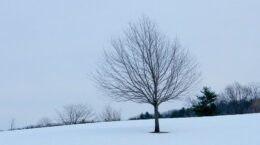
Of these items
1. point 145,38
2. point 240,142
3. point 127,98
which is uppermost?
point 145,38

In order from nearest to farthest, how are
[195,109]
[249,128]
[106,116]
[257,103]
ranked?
[249,128]
[195,109]
[257,103]
[106,116]

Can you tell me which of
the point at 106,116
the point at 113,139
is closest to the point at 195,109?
the point at 106,116

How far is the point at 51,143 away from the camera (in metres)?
15.3

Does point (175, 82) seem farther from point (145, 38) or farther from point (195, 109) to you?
point (195, 109)

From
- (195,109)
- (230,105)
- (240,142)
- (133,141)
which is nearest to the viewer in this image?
(240,142)

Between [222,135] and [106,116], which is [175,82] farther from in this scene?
[106,116]

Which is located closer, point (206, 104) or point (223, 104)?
point (206, 104)

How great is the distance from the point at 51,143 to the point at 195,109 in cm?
3767

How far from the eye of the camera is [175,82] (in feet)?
63.4

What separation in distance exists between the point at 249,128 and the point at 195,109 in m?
34.2

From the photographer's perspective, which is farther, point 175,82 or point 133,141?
point 175,82

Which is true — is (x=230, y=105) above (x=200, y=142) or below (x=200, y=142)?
above

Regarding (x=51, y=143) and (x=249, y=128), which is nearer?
(x=51, y=143)

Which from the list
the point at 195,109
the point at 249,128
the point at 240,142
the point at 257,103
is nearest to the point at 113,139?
the point at 240,142
